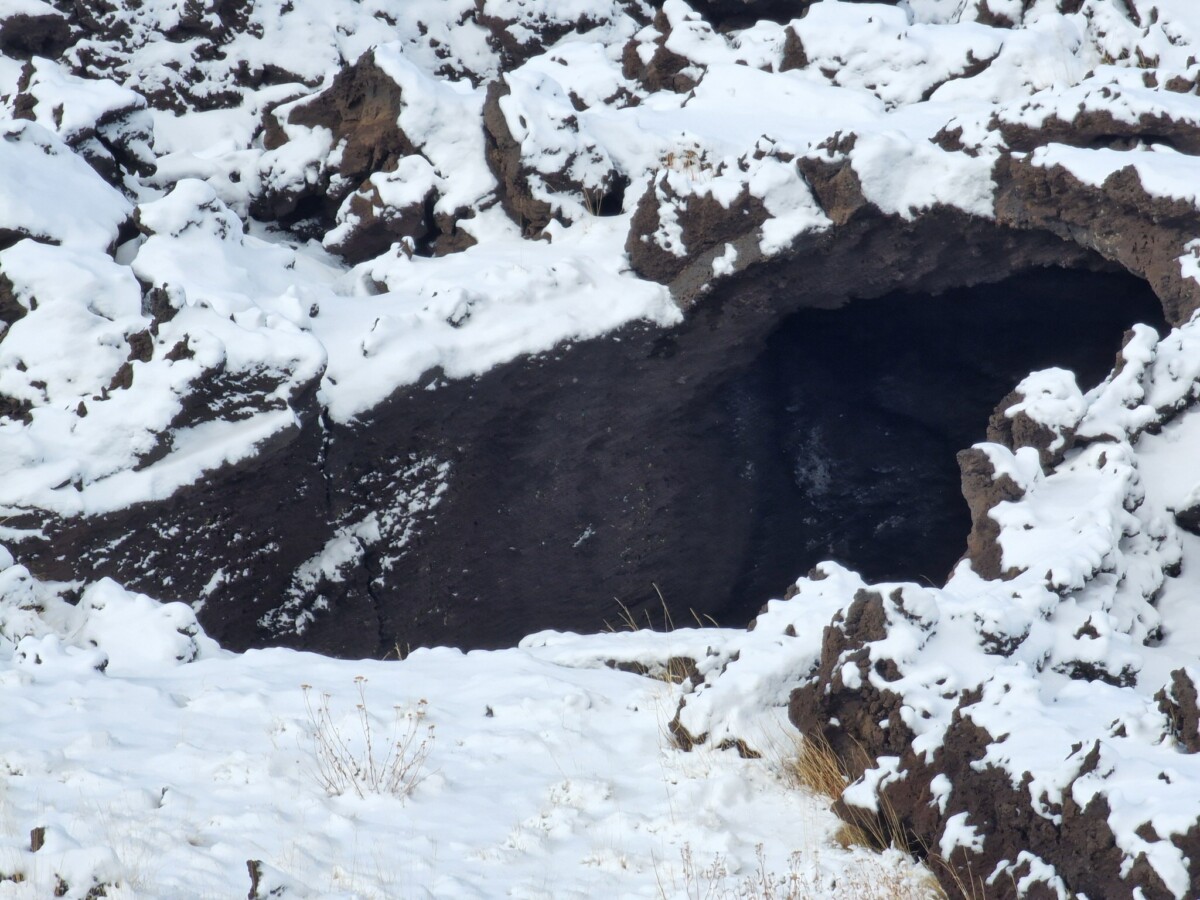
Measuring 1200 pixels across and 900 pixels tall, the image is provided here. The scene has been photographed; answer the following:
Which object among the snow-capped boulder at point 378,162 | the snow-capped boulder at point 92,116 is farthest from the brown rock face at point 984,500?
the snow-capped boulder at point 92,116

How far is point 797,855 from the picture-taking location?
13.4ft

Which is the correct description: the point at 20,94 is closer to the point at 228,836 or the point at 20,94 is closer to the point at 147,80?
the point at 147,80

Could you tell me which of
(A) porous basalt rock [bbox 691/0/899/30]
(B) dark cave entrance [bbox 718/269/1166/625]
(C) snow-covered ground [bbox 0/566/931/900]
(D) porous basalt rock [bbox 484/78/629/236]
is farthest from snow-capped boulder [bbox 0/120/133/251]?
(A) porous basalt rock [bbox 691/0/899/30]

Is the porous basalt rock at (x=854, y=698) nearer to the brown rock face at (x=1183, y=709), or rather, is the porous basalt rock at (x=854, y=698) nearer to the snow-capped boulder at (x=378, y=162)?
the brown rock face at (x=1183, y=709)

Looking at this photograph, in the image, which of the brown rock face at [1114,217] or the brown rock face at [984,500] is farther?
the brown rock face at [1114,217]

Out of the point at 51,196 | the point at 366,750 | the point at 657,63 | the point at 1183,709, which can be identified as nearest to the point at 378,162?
the point at 51,196

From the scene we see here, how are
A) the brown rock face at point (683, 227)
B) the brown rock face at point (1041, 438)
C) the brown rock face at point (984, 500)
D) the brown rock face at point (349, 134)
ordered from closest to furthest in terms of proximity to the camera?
the brown rock face at point (984, 500) < the brown rock face at point (1041, 438) < the brown rock face at point (683, 227) < the brown rock face at point (349, 134)

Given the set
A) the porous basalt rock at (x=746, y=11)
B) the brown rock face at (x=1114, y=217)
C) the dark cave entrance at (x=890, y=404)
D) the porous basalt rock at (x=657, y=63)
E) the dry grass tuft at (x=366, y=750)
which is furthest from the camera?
the porous basalt rock at (x=746, y=11)

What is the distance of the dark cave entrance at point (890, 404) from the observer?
30.6 feet

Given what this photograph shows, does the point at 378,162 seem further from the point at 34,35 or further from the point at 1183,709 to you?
the point at 1183,709

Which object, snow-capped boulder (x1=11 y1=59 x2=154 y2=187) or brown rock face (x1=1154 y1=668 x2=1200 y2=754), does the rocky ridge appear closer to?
snow-capped boulder (x1=11 y1=59 x2=154 y2=187)

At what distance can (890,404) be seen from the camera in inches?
390

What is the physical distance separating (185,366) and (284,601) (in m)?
1.78

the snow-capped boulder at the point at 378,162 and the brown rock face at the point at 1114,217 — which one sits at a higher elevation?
the brown rock face at the point at 1114,217
